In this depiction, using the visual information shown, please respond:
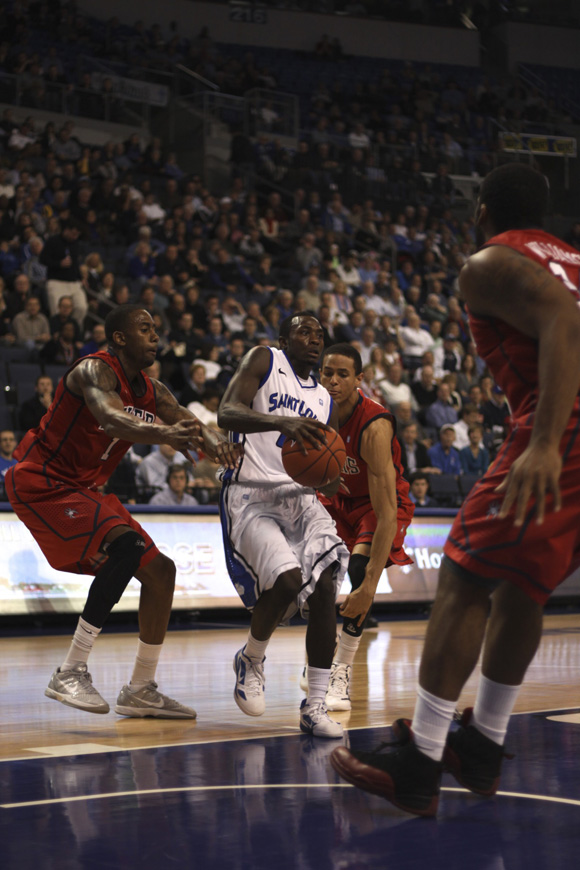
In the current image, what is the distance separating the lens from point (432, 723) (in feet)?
10.3

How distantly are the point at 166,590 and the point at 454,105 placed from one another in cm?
2241

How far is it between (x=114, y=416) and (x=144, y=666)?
4.20 ft

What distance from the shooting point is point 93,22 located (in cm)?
2119

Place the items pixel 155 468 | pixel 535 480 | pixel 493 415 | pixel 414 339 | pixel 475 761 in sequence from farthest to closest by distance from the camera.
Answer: pixel 414 339, pixel 493 415, pixel 155 468, pixel 475 761, pixel 535 480

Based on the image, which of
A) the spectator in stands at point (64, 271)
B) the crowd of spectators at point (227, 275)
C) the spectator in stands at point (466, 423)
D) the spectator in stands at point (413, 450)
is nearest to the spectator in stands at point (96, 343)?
the crowd of spectators at point (227, 275)

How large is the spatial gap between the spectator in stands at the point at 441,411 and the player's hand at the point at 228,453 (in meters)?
9.85

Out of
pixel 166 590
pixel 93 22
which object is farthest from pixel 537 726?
pixel 93 22

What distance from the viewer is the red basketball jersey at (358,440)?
5949mm

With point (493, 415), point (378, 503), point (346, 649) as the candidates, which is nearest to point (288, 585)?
point (378, 503)

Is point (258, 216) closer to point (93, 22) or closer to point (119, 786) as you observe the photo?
point (93, 22)

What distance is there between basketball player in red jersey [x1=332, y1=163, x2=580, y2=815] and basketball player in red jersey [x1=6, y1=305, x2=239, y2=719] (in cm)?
212

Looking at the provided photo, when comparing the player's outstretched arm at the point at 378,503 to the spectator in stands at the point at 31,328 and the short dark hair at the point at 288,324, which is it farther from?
the spectator in stands at the point at 31,328

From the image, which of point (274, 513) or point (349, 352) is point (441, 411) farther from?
point (274, 513)

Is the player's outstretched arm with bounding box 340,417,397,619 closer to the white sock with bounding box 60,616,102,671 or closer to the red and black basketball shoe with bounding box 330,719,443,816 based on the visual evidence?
the white sock with bounding box 60,616,102,671
